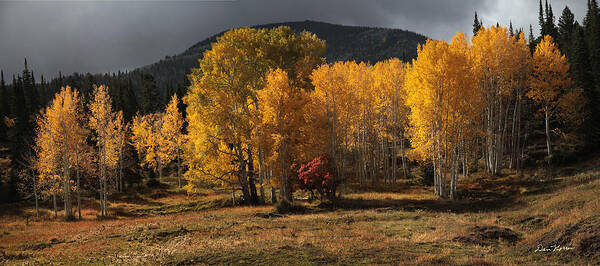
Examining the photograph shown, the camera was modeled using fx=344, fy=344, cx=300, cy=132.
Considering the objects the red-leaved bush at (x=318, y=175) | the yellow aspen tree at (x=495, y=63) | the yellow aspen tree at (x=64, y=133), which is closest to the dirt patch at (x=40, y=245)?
the yellow aspen tree at (x=64, y=133)

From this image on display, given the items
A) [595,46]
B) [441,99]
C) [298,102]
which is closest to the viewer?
[441,99]

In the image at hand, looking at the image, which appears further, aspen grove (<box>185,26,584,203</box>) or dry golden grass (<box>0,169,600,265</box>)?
aspen grove (<box>185,26,584,203</box>)

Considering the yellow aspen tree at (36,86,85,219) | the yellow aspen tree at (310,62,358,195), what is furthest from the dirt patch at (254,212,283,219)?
the yellow aspen tree at (36,86,85,219)

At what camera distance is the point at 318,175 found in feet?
82.6

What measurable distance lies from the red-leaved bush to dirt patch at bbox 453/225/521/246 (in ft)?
37.5

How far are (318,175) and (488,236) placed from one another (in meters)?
12.5

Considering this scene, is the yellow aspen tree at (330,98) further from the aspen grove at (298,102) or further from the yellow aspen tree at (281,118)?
the yellow aspen tree at (281,118)

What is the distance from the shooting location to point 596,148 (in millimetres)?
35531

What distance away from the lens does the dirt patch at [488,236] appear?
1420 centimetres

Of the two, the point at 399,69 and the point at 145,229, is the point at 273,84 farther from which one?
the point at 399,69

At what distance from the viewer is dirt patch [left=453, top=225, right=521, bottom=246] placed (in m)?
14.2

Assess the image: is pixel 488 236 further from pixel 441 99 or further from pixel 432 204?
pixel 441 99
